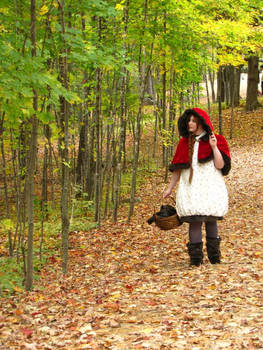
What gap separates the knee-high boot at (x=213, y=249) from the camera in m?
6.09

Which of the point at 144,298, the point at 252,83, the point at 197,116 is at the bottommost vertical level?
the point at 144,298

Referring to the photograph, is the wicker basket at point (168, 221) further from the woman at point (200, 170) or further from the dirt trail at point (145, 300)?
the dirt trail at point (145, 300)

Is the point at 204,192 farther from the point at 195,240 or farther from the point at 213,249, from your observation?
the point at 213,249

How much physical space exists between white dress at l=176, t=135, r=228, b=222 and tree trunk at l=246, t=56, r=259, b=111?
19753 millimetres

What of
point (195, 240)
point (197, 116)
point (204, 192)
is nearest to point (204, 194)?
point (204, 192)

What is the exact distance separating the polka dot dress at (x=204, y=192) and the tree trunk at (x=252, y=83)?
64.8 ft

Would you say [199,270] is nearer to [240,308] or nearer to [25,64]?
[240,308]

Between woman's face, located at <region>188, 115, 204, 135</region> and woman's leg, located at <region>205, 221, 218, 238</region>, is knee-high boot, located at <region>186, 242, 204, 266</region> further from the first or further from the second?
woman's face, located at <region>188, 115, 204, 135</region>

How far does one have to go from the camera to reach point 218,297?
15.5ft

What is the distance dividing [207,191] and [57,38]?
8.96ft

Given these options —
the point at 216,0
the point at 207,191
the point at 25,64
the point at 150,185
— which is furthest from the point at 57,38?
the point at 150,185

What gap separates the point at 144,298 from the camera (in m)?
5.11

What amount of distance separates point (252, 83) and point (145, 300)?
2143 centimetres

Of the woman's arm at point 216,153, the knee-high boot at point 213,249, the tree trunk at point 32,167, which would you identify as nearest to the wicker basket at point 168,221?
the knee-high boot at point 213,249
